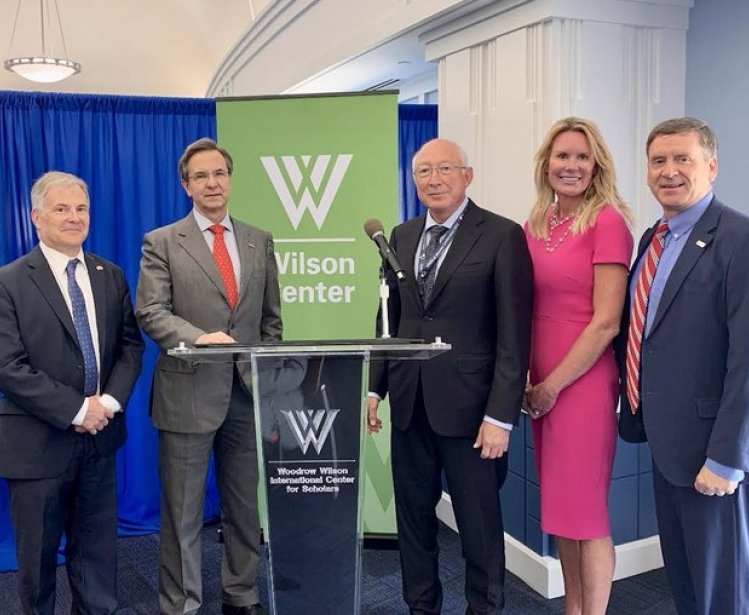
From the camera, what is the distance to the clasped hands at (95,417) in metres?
2.47

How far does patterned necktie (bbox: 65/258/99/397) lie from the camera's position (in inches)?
99.3

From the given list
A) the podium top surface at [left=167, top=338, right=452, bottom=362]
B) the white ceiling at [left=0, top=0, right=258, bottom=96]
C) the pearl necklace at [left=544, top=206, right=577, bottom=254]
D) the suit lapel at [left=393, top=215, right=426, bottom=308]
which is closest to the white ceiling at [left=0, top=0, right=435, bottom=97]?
the white ceiling at [left=0, top=0, right=258, bottom=96]

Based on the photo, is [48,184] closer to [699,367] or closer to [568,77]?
[568,77]

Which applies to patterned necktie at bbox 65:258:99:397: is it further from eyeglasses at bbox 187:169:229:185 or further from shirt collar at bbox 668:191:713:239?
shirt collar at bbox 668:191:713:239

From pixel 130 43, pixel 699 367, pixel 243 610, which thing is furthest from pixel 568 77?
pixel 130 43

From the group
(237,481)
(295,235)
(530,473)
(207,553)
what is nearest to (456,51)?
(295,235)

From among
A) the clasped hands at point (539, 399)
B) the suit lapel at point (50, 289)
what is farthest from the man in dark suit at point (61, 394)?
the clasped hands at point (539, 399)

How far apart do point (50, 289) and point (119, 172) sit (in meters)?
1.61

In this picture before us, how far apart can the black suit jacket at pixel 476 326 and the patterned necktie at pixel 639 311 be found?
12.9 inches

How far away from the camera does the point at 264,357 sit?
1.88 meters

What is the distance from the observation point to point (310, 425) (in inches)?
75.1

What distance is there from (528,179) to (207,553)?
8.24 feet

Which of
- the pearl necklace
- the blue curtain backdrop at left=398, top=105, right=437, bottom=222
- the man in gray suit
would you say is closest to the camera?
the pearl necklace

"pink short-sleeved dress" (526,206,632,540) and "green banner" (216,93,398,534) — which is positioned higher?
"green banner" (216,93,398,534)
